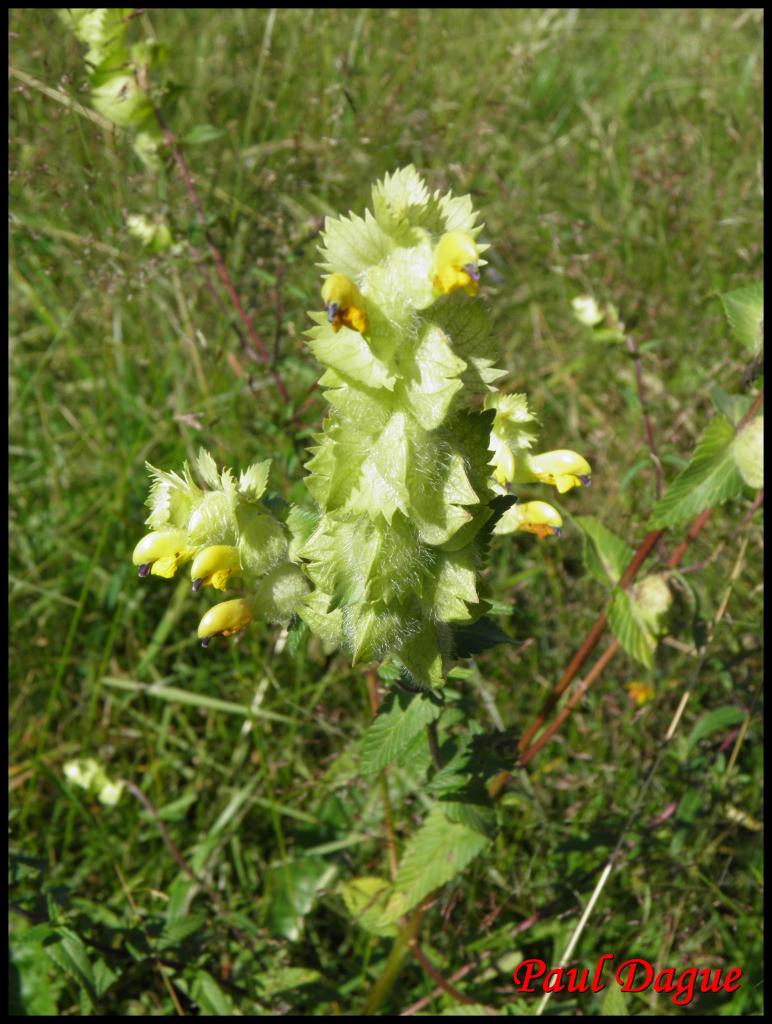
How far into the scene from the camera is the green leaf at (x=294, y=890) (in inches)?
79.7

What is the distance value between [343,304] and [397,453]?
0.62 feet

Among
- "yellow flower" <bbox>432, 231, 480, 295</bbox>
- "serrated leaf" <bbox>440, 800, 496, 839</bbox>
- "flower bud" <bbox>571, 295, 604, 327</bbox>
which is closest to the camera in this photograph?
"yellow flower" <bbox>432, 231, 480, 295</bbox>

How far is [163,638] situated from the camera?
240 cm

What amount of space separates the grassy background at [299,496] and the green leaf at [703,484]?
35 cm

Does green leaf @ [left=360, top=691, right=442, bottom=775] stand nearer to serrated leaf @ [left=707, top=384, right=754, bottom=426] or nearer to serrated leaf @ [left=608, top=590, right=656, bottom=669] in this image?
serrated leaf @ [left=608, top=590, right=656, bottom=669]

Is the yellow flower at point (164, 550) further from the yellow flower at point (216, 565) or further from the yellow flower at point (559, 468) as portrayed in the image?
the yellow flower at point (559, 468)

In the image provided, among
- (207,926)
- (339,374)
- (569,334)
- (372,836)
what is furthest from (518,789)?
(569,334)

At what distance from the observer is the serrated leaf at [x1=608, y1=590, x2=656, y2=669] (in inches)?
68.2

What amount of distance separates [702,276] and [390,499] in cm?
246

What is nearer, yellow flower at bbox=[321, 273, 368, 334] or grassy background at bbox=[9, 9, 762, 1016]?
yellow flower at bbox=[321, 273, 368, 334]

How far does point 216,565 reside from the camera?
4.20 feet

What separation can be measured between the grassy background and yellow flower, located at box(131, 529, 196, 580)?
641 mm

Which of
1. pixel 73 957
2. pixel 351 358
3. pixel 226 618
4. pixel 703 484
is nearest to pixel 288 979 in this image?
pixel 73 957

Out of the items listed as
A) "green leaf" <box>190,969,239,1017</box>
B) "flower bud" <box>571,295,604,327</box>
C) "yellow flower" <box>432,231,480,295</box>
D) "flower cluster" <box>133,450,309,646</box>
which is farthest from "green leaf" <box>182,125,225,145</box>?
"green leaf" <box>190,969,239,1017</box>
